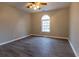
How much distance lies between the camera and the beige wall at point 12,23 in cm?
432

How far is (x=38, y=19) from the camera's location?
13.5 feet

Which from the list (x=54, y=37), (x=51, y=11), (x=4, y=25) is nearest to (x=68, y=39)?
(x=54, y=37)

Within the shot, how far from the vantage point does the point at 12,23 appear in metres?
4.75

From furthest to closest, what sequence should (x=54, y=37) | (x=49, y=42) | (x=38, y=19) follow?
(x=54, y=37) < (x=49, y=42) < (x=38, y=19)

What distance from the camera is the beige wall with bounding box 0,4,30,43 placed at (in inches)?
170

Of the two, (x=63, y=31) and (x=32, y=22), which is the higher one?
(x=32, y=22)

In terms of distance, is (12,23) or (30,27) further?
(12,23)

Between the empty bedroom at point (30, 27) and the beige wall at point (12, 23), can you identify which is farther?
the beige wall at point (12, 23)

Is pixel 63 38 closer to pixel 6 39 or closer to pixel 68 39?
pixel 68 39

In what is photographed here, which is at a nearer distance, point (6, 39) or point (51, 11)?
point (6, 39)

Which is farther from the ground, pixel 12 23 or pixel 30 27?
pixel 12 23

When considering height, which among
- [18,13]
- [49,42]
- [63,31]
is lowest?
[49,42]

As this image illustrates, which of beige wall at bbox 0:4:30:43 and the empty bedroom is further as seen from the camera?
beige wall at bbox 0:4:30:43

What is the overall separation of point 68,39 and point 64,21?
863 millimetres
